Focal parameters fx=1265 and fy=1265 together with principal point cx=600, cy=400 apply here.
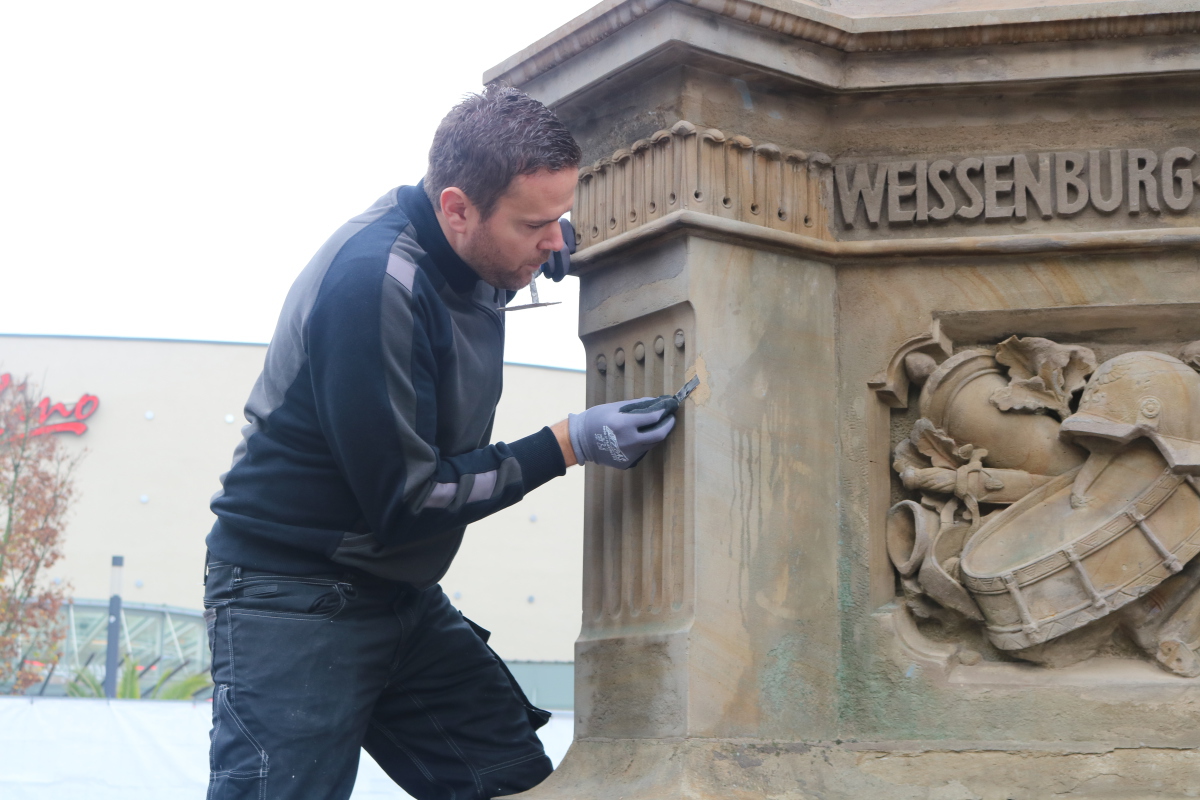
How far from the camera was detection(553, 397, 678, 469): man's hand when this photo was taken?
8.28 feet

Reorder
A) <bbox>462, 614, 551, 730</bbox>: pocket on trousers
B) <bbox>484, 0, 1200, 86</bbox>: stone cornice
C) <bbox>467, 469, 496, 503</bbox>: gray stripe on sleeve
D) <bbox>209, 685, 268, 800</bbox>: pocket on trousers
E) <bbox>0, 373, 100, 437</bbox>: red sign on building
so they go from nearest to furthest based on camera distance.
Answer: <bbox>209, 685, 268, 800</bbox>: pocket on trousers < <bbox>467, 469, 496, 503</bbox>: gray stripe on sleeve < <bbox>484, 0, 1200, 86</bbox>: stone cornice < <bbox>462, 614, 551, 730</bbox>: pocket on trousers < <bbox>0, 373, 100, 437</bbox>: red sign on building

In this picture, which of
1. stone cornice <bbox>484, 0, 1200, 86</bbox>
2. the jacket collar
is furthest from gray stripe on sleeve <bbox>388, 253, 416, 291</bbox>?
stone cornice <bbox>484, 0, 1200, 86</bbox>

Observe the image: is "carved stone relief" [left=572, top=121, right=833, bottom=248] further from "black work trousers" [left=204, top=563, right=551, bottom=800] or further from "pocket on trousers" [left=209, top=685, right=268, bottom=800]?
"pocket on trousers" [left=209, top=685, right=268, bottom=800]

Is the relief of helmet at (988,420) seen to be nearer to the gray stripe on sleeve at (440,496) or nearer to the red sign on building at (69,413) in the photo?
the gray stripe on sleeve at (440,496)

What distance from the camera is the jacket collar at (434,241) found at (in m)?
2.55

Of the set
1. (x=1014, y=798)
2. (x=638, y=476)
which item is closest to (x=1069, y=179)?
(x=638, y=476)

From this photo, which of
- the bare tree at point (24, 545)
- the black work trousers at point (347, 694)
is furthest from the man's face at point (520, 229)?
the bare tree at point (24, 545)

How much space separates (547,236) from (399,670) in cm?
99

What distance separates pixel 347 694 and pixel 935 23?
184cm

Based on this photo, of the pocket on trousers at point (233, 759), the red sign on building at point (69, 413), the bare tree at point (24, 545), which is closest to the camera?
the pocket on trousers at point (233, 759)

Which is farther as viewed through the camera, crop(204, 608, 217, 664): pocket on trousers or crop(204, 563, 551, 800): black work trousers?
crop(204, 608, 217, 664): pocket on trousers

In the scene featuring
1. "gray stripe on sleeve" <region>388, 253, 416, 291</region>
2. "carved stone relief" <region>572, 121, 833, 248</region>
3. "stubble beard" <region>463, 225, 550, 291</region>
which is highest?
"carved stone relief" <region>572, 121, 833, 248</region>

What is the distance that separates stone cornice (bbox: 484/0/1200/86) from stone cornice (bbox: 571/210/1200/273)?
16.4 inches

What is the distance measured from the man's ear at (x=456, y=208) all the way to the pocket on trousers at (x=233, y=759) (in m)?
1.00
